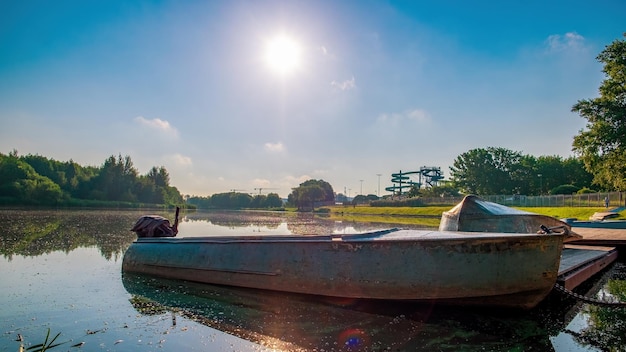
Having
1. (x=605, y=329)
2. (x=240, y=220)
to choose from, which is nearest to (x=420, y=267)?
(x=605, y=329)

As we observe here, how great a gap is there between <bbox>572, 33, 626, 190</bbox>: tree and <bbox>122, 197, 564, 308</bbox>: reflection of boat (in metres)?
26.5

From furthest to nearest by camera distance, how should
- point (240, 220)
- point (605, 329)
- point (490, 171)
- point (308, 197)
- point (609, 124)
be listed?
point (308, 197) → point (490, 171) → point (240, 220) → point (609, 124) → point (605, 329)

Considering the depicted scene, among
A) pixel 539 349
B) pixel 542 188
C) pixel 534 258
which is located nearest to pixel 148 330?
pixel 539 349

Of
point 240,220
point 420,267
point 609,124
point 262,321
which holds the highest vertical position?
point 609,124

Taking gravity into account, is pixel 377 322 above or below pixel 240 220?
above

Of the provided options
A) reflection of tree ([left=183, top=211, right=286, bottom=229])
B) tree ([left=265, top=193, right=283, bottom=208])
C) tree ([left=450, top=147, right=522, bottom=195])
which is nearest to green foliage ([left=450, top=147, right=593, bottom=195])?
tree ([left=450, top=147, right=522, bottom=195])

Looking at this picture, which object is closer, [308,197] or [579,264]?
[579,264]

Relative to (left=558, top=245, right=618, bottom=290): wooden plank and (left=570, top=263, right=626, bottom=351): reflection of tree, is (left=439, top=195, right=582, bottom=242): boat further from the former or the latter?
(left=570, top=263, right=626, bottom=351): reflection of tree

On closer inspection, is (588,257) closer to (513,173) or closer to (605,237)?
(605,237)

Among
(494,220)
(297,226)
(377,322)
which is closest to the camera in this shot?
(377,322)

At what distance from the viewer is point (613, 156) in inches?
1025

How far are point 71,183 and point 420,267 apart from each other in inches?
3777

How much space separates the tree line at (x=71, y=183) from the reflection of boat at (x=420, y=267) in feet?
247

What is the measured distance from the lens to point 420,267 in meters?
6.21
